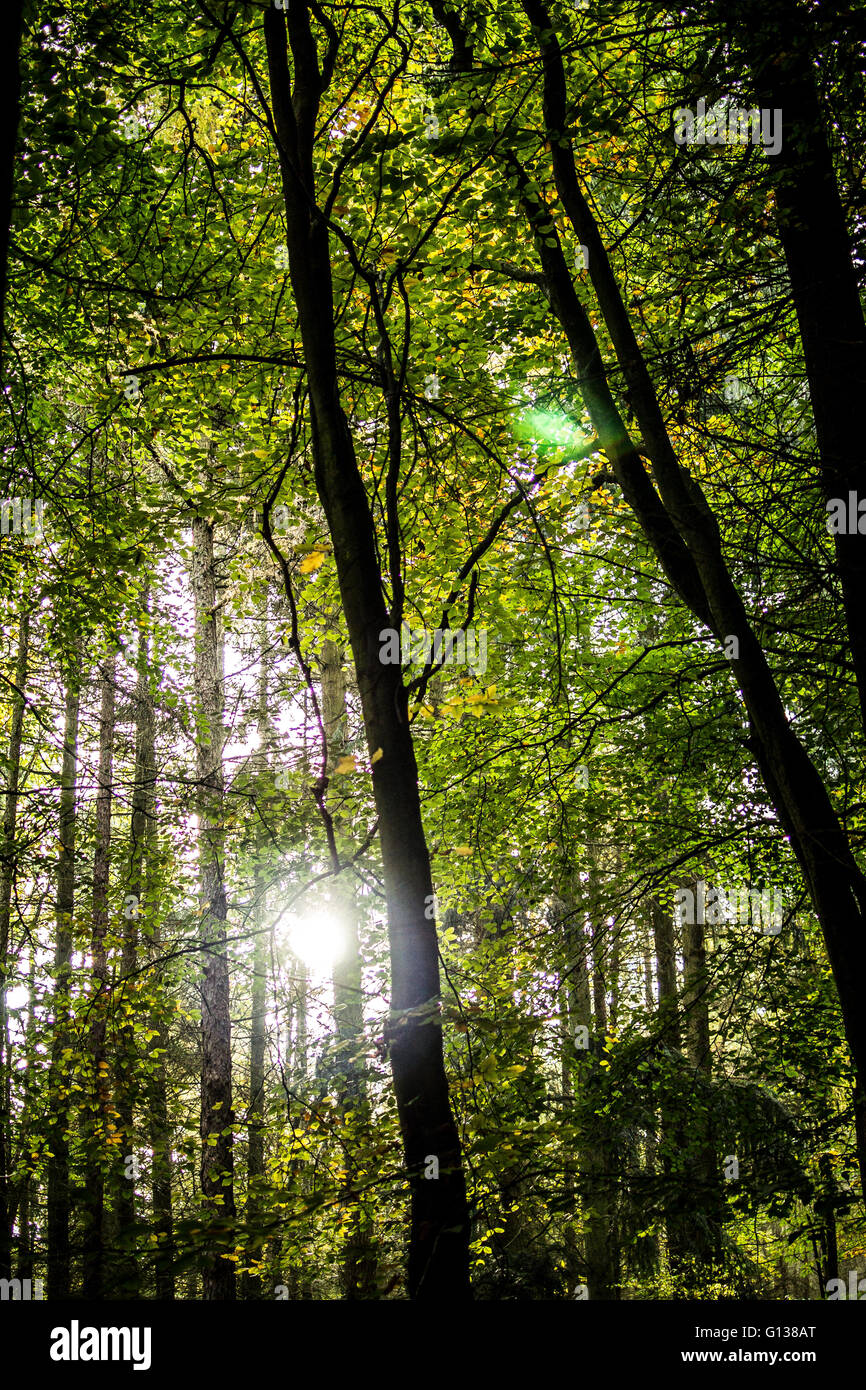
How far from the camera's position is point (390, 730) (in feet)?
8.88

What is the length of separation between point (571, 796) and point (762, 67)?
585 centimetres

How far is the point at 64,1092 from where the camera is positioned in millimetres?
8258

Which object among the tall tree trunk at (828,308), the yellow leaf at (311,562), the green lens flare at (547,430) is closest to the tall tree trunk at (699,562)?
the tall tree trunk at (828,308)

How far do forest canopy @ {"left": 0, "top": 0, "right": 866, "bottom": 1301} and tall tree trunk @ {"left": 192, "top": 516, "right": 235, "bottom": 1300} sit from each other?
9cm

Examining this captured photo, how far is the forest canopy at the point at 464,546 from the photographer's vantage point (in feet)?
9.67

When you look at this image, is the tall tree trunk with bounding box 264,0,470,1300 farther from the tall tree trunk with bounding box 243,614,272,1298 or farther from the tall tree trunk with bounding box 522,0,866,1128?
the tall tree trunk with bounding box 522,0,866,1128

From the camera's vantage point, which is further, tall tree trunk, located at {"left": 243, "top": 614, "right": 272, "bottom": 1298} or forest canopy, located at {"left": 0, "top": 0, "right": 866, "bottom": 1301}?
tall tree trunk, located at {"left": 243, "top": 614, "right": 272, "bottom": 1298}

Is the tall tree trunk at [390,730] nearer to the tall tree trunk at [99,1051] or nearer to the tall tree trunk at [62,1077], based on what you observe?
the tall tree trunk at [99,1051]

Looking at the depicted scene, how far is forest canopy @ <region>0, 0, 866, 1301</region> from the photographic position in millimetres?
2947

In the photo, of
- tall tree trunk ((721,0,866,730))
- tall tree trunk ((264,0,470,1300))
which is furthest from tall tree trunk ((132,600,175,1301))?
tall tree trunk ((721,0,866,730))

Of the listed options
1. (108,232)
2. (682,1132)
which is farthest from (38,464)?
(682,1132)

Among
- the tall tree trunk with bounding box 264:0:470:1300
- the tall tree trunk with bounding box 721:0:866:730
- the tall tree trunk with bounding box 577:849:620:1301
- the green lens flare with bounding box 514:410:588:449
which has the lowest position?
the tall tree trunk with bounding box 577:849:620:1301

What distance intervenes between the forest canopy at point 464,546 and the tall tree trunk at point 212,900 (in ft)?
0.30

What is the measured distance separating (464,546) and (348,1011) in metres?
6.92
